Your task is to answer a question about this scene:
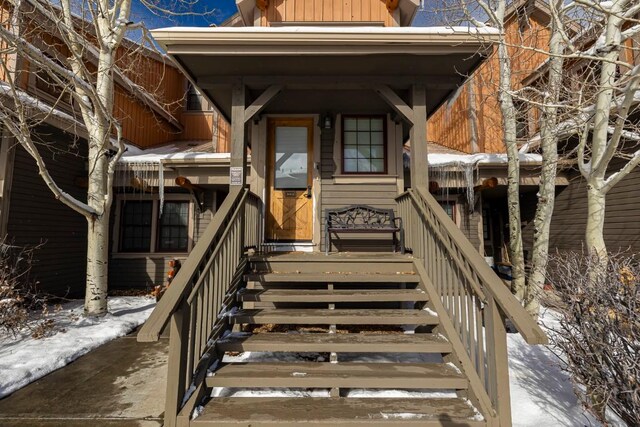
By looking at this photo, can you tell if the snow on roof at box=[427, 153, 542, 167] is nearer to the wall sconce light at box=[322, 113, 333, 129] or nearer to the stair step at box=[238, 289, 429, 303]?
the wall sconce light at box=[322, 113, 333, 129]

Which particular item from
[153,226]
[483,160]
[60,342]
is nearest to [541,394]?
[60,342]

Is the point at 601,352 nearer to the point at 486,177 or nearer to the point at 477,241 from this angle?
the point at 486,177

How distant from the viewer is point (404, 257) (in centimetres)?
380

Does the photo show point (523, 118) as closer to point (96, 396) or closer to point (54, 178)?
point (96, 396)

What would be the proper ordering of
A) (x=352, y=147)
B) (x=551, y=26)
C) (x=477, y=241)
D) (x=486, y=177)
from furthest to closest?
1. (x=477, y=241)
2. (x=486, y=177)
3. (x=352, y=147)
4. (x=551, y=26)

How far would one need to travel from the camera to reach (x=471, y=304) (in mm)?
2420

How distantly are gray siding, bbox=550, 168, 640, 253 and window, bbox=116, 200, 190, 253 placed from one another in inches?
347

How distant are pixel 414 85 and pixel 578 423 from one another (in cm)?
356

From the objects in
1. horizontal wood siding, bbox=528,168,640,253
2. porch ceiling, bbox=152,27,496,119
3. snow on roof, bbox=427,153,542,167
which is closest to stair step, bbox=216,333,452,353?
porch ceiling, bbox=152,27,496,119

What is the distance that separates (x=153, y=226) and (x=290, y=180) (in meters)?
4.49

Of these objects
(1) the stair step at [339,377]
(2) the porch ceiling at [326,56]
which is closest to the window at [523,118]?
(2) the porch ceiling at [326,56]

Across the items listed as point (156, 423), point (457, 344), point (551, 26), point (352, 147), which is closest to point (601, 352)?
point (457, 344)

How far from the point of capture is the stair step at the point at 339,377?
2.27m

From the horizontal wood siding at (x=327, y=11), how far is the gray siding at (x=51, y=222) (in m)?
4.91
